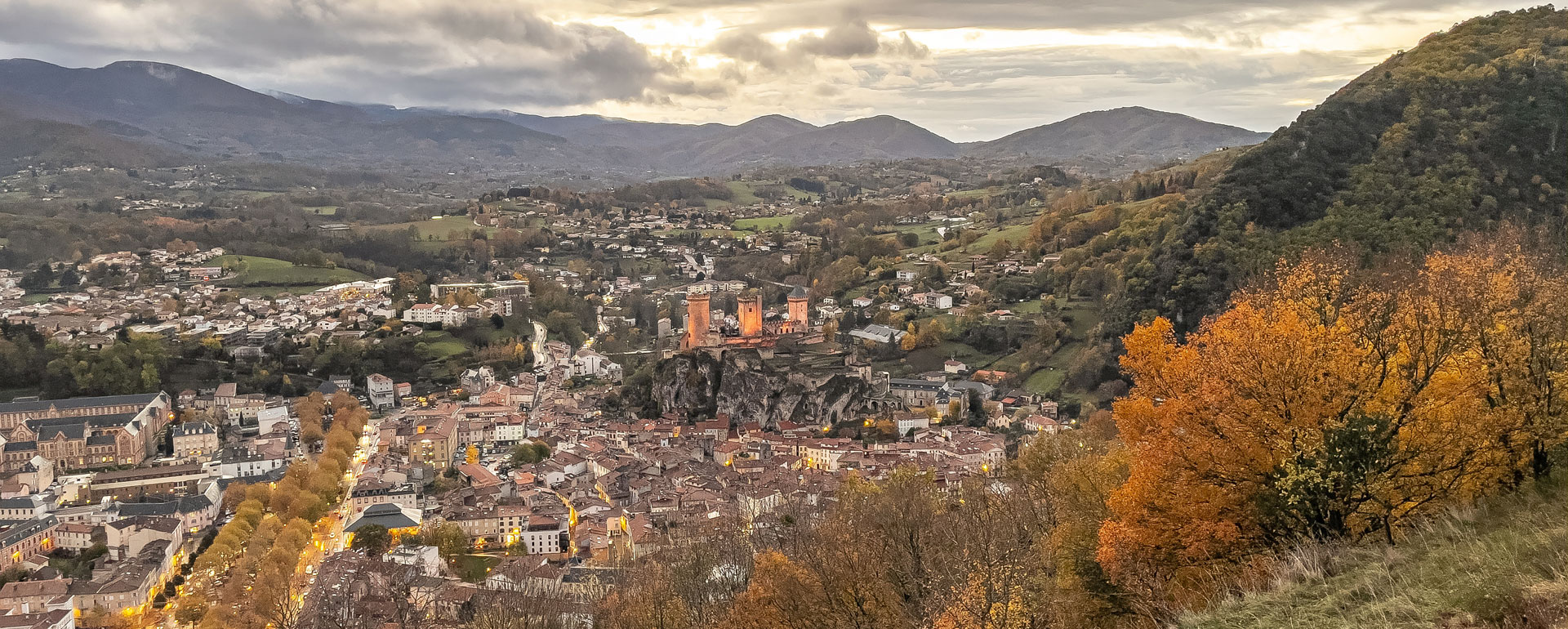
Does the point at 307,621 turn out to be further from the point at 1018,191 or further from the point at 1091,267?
the point at 1018,191

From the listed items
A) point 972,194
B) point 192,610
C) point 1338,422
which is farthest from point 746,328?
point 972,194

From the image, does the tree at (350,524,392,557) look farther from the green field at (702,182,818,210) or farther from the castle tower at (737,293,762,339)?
the green field at (702,182,818,210)

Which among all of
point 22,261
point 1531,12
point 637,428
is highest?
point 1531,12

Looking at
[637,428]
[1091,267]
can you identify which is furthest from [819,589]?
[1091,267]

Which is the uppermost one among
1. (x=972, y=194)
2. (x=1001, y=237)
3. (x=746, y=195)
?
(x=972, y=194)

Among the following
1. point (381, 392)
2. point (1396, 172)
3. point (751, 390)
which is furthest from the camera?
point (381, 392)

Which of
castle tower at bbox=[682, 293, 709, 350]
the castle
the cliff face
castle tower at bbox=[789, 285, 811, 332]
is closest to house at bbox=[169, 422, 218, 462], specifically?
the cliff face

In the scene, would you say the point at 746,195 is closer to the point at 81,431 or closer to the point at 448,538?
the point at 81,431
